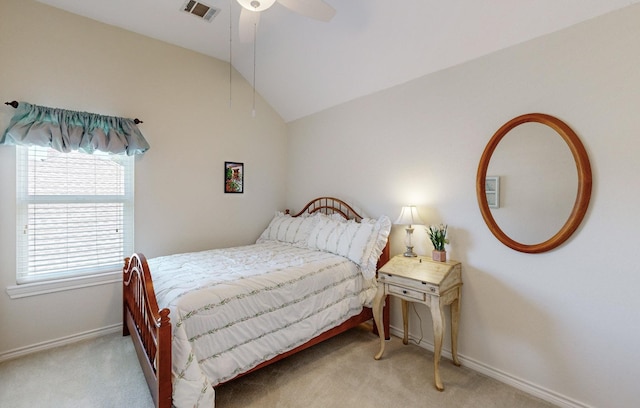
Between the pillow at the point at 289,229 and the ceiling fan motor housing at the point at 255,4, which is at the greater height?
the ceiling fan motor housing at the point at 255,4

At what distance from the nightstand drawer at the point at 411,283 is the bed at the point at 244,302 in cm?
31

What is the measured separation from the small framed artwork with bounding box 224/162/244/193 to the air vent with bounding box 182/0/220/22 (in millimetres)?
1573

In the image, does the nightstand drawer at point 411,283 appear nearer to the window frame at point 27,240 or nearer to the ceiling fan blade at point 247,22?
the ceiling fan blade at point 247,22

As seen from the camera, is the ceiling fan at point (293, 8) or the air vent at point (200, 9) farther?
the air vent at point (200, 9)

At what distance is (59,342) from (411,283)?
124 inches

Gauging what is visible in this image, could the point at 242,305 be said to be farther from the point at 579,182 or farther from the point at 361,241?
the point at 579,182

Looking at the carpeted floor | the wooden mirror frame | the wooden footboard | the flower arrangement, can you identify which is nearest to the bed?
the wooden footboard

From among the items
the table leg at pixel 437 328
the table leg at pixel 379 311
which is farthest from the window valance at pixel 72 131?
the table leg at pixel 437 328

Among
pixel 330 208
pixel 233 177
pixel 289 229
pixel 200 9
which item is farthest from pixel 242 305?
pixel 200 9

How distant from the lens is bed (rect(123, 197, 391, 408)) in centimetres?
160

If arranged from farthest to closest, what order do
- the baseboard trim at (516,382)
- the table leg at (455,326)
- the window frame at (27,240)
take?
the window frame at (27,240) < the table leg at (455,326) < the baseboard trim at (516,382)

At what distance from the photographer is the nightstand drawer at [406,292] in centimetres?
216

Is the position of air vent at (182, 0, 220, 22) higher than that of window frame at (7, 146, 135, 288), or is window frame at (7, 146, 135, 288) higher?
air vent at (182, 0, 220, 22)

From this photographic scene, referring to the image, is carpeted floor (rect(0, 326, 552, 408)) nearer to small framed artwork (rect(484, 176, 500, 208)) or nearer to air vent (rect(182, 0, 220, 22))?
small framed artwork (rect(484, 176, 500, 208))
